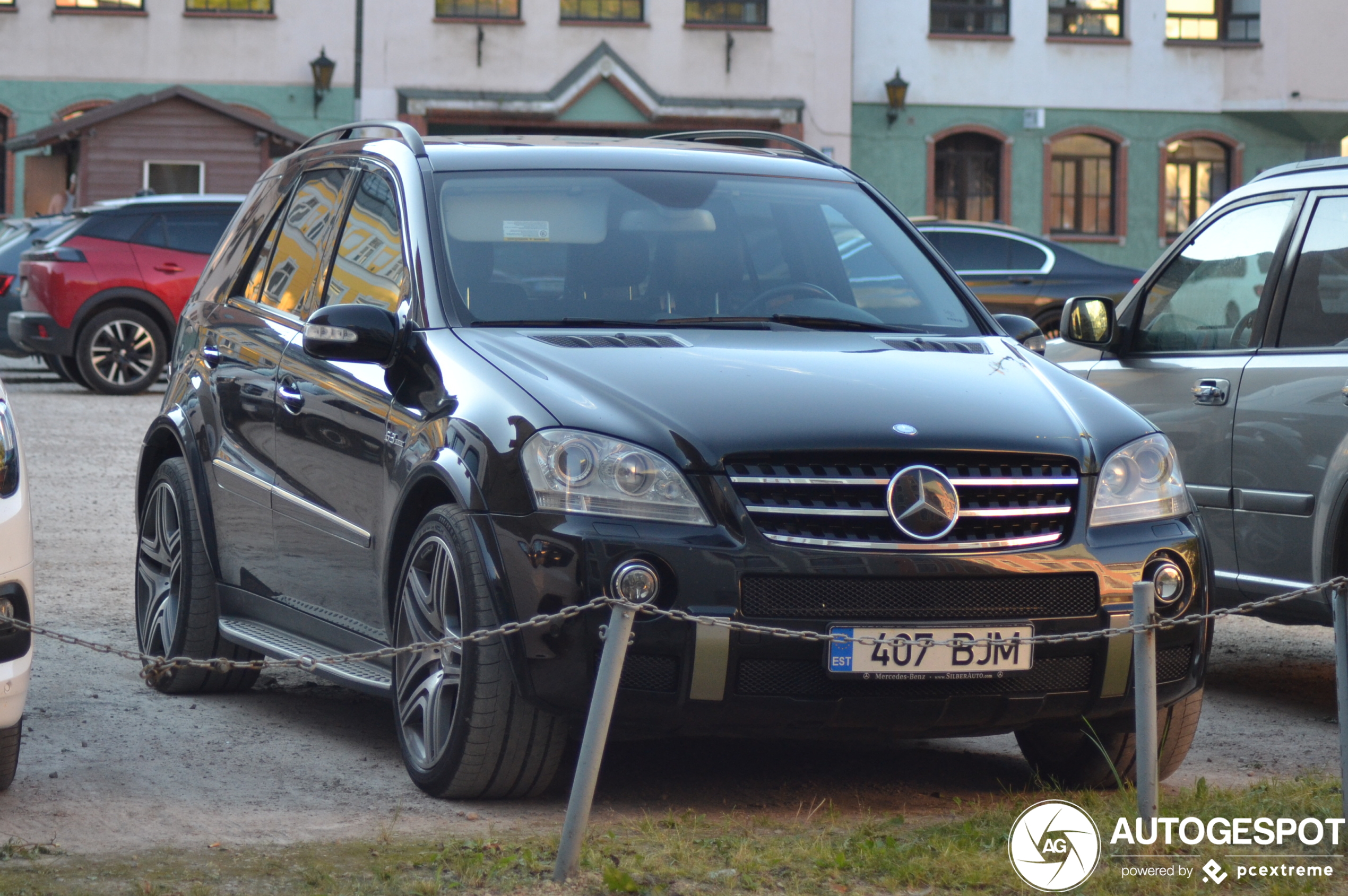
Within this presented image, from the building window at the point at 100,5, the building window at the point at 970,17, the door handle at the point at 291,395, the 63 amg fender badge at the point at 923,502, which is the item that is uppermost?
the building window at the point at 970,17

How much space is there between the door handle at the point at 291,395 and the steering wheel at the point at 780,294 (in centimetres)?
135

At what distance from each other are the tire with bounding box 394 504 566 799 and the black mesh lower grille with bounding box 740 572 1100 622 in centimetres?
63

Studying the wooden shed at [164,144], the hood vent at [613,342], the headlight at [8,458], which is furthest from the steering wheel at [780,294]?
the wooden shed at [164,144]

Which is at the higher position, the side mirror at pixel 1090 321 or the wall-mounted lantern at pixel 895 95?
the wall-mounted lantern at pixel 895 95

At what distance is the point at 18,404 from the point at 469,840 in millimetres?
15193

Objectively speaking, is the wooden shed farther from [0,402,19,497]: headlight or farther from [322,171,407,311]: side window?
[0,402,19,497]: headlight

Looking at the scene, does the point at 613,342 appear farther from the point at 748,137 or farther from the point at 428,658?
the point at 748,137

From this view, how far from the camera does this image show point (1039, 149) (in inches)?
1448

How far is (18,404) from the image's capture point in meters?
18.6

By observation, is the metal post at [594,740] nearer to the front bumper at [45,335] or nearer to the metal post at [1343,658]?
the metal post at [1343,658]

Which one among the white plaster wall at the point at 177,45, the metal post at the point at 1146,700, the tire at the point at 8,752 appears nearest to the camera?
the metal post at the point at 1146,700

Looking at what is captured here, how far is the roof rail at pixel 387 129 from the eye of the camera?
611cm

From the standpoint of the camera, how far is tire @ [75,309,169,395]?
1959cm

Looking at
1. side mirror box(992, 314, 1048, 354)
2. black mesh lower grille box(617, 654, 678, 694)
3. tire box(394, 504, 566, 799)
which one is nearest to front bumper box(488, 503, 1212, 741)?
black mesh lower grille box(617, 654, 678, 694)
